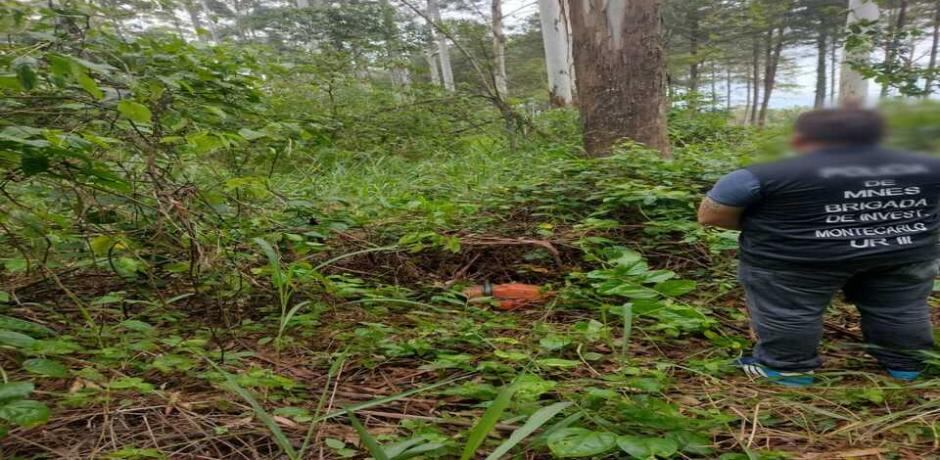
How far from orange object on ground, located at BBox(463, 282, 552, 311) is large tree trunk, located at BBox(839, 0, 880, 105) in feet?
4.63

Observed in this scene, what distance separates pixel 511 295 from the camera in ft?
7.96

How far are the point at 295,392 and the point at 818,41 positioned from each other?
195 inches

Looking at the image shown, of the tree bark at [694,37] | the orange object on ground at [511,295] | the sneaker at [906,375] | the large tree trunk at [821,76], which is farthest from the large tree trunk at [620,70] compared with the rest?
the tree bark at [694,37]

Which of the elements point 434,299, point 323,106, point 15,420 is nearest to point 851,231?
point 434,299

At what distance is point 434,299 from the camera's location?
226cm

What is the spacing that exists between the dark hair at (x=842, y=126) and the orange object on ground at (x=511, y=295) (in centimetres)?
134

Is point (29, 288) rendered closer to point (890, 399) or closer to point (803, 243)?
point (803, 243)

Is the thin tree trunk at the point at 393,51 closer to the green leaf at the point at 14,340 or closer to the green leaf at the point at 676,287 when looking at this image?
the green leaf at the point at 676,287

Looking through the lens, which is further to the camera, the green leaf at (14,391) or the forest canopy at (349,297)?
the forest canopy at (349,297)

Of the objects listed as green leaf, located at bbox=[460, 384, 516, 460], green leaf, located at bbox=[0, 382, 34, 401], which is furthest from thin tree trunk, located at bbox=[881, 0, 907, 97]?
green leaf, located at bbox=[0, 382, 34, 401]

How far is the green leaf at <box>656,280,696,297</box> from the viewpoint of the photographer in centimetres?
185

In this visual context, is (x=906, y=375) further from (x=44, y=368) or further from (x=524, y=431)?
(x=44, y=368)

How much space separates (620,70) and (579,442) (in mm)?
3901

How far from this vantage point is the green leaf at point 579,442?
1.10 m
